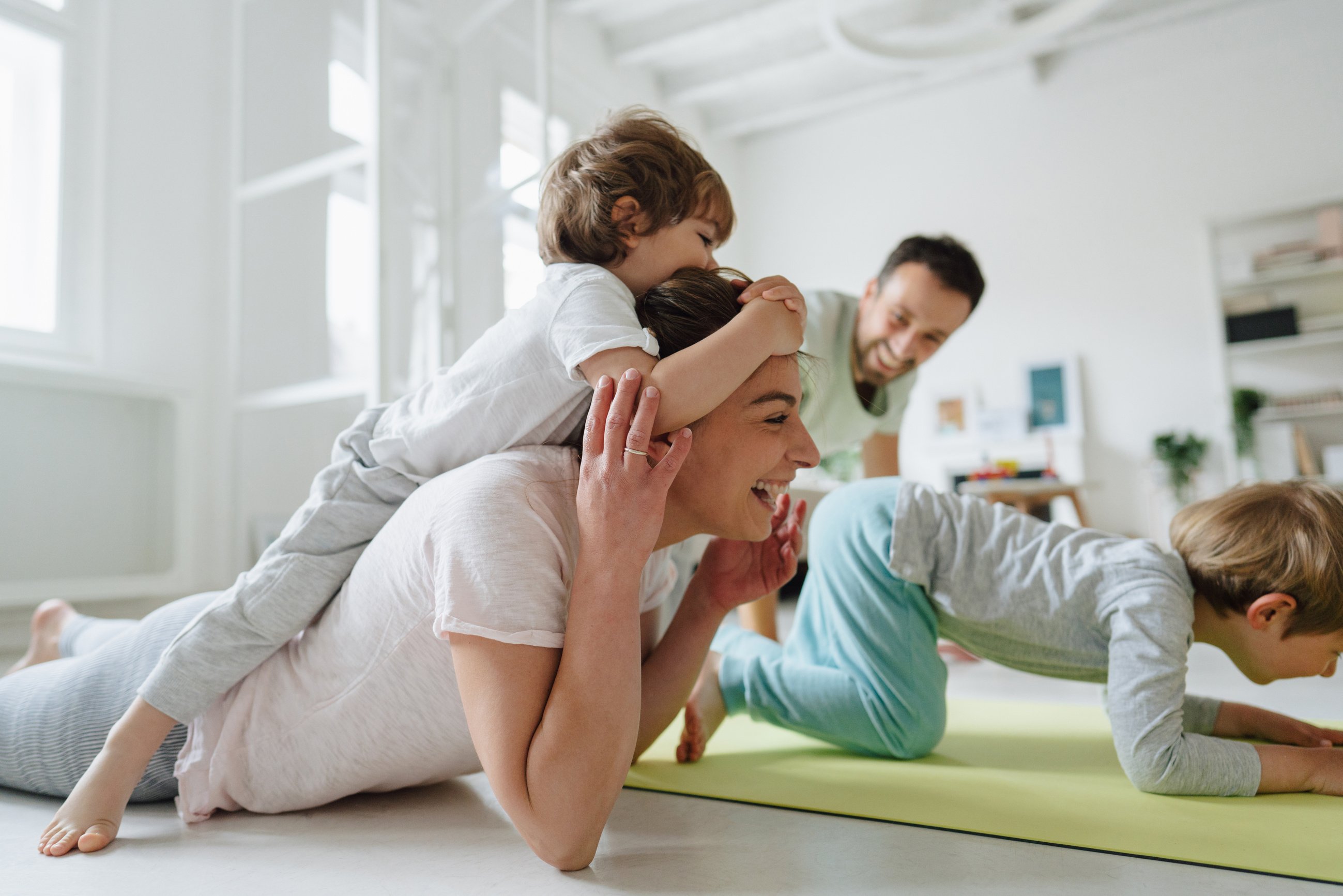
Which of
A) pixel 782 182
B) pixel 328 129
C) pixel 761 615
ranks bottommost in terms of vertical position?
pixel 761 615

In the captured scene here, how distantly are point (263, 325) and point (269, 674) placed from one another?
2417mm

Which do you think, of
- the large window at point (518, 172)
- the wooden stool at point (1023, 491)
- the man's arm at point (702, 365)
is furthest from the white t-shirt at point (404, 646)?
the wooden stool at point (1023, 491)

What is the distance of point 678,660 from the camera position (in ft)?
4.15

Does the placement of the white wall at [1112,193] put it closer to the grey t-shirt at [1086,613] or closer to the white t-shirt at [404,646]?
the grey t-shirt at [1086,613]

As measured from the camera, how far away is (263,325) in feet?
10.5

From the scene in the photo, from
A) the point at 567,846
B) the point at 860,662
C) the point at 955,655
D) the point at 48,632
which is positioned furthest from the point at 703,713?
the point at 955,655

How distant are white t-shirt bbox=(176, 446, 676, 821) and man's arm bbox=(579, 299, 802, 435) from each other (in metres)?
0.14

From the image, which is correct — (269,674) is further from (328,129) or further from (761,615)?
(328,129)

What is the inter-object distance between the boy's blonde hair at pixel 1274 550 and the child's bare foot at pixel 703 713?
2.62 ft

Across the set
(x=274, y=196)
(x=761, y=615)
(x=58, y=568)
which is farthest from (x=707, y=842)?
(x=274, y=196)

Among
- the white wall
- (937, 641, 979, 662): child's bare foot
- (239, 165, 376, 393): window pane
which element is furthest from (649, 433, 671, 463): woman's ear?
the white wall

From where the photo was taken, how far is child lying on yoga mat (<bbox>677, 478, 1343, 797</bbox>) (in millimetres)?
1212

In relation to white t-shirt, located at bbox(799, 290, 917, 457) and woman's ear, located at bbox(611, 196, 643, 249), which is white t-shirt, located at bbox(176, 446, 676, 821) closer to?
woman's ear, located at bbox(611, 196, 643, 249)

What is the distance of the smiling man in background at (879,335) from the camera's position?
7.22ft
